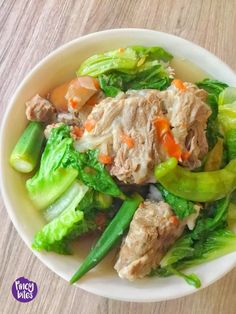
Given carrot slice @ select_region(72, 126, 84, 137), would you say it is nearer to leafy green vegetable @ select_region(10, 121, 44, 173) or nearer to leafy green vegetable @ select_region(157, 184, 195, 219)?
leafy green vegetable @ select_region(10, 121, 44, 173)

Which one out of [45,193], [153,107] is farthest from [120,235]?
[153,107]

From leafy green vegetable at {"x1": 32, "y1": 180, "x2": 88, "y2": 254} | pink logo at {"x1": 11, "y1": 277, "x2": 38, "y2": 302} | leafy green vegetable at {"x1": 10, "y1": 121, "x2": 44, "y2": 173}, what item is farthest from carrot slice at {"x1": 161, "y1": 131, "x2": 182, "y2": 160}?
pink logo at {"x1": 11, "y1": 277, "x2": 38, "y2": 302}

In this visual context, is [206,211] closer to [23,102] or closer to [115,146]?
[115,146]

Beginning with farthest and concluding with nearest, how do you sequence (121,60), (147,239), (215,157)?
(121,60)
(215,157)
(147,239)

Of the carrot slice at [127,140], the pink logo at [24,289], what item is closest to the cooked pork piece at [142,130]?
the carrot slice at [127,140]

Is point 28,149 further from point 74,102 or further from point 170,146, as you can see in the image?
point 170,146

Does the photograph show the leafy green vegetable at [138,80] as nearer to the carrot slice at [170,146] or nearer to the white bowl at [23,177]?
the white bowl at [23,177]

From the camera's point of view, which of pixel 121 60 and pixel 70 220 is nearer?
pixel 70 220

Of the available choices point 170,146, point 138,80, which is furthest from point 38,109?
point 170,146
